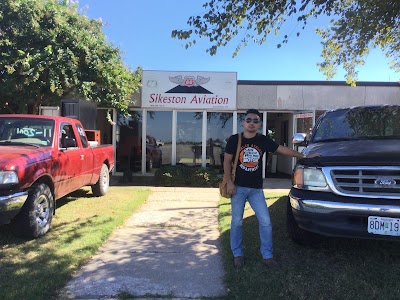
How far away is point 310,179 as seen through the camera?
426cm

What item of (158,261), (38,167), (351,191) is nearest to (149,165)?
(38,167)

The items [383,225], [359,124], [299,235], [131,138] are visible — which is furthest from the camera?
[131,138]

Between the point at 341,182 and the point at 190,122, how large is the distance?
9176mm

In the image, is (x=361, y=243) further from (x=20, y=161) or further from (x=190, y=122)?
(x=190, y=122)

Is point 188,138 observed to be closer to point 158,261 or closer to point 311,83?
point 311,83

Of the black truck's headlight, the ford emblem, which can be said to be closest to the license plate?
the ford emblem

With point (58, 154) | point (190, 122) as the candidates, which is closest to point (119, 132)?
point (190, 122)

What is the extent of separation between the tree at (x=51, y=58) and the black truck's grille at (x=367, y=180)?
7.43m

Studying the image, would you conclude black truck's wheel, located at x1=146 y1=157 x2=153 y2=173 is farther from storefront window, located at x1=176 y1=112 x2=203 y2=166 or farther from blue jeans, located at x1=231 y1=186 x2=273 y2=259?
blue jeans, located at x1=231 y1=186 x2=273 y2=259

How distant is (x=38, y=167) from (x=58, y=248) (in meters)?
1.16

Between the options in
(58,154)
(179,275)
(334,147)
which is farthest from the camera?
(58,154)

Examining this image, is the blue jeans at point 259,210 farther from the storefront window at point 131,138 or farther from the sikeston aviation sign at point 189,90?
the storefront window at point 131,138

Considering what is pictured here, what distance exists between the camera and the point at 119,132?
43.1 feet

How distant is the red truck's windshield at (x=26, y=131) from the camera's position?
Answer: 6.31 meters
